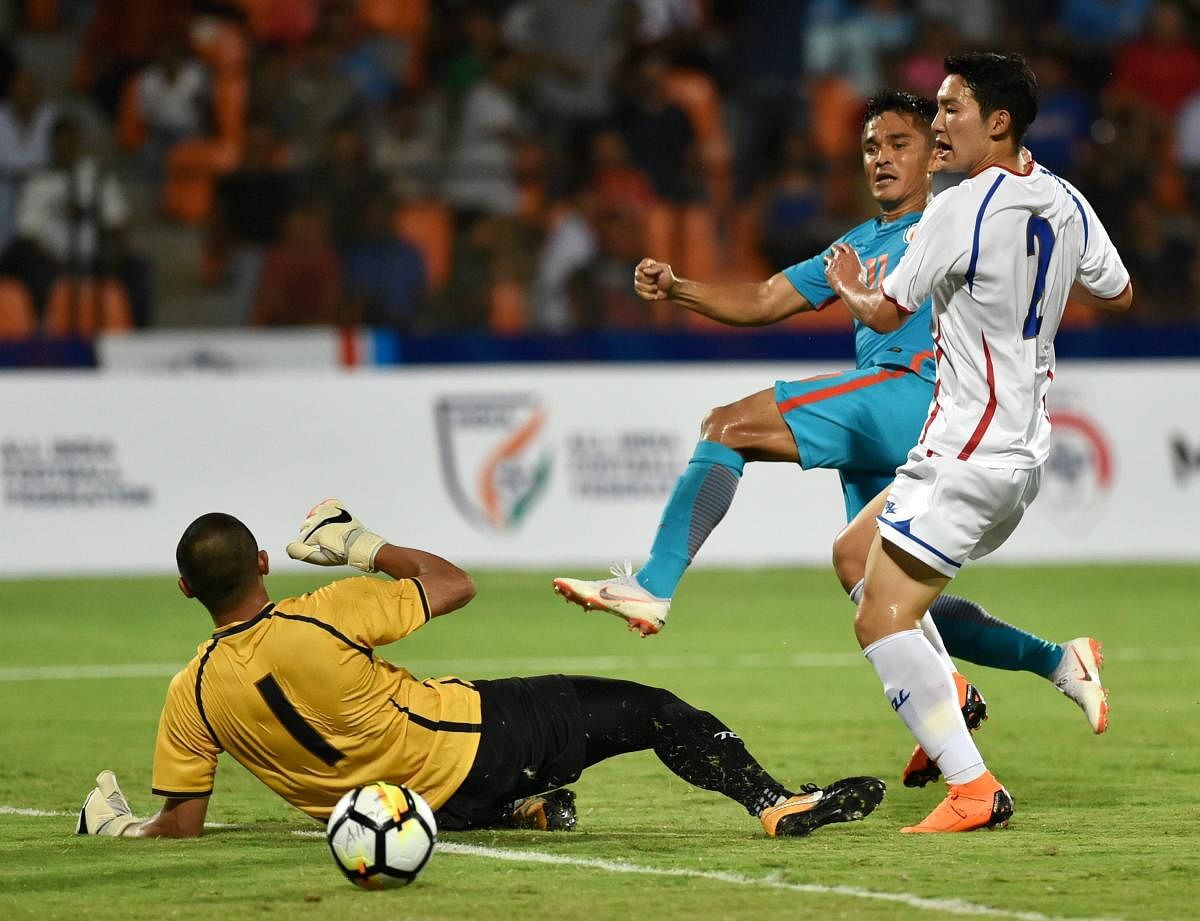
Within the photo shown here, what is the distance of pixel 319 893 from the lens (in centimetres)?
541

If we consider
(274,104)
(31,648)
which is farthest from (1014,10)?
(31,648)

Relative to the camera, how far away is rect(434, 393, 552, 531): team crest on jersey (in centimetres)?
1471

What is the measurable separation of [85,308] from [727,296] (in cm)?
900

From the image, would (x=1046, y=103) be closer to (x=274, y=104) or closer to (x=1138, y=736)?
(x=274, y=104)

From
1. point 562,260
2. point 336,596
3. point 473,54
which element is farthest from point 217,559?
point 473,54

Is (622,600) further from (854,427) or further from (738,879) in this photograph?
(738,879)

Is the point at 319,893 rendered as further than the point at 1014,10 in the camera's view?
No

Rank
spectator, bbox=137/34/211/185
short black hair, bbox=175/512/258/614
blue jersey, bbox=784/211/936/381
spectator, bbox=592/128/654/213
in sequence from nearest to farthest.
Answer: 1. short black hair, bbox=175/512/258/614
2. blue jersey, bbox=784/211/936/381
3. spectator, bbox=592/128/654/213
4. spectator, bbox=137/34/211/185

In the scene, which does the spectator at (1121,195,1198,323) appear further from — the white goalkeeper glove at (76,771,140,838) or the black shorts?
the white goalkeeper glove at (76,771,140,838)

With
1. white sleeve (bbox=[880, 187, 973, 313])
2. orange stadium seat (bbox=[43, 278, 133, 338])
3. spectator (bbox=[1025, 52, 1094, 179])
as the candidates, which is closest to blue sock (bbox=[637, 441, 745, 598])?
white sleeve (bbox=[880, 187, 973, 313])

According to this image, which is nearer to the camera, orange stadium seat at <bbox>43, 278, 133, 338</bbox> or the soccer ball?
the soccer ball

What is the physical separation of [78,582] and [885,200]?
29.0ft

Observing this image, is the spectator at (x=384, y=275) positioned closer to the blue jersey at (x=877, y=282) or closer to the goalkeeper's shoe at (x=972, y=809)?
the blue jersey at (x=877, y=282)

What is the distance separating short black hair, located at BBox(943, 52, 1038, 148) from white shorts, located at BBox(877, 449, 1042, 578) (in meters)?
1.09
